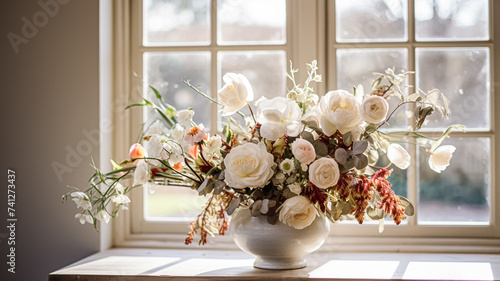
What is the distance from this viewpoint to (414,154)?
1994 mm

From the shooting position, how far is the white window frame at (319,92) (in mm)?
1956

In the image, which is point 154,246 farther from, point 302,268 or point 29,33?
point 29,33

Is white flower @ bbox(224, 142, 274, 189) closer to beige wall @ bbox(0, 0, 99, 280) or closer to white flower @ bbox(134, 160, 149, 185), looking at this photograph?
white flower @ bbox(134, 160, 149, 185)

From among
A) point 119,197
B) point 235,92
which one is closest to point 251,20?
point 235,92

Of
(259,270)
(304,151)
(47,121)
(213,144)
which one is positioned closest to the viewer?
(304,151)

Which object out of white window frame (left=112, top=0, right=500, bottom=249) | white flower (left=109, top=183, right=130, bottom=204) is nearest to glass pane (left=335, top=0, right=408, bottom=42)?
white window frame (left=112, top=0, right=500, bottom=249)

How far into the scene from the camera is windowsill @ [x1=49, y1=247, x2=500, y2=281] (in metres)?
1.57

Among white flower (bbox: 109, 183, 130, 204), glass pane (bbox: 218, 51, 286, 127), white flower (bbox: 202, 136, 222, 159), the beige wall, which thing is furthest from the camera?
glass pane (bbox: 218, 51, 286, 127)

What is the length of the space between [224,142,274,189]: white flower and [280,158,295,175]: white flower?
1.7 inches

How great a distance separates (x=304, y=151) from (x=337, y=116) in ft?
0.39

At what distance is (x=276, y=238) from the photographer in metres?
1.55

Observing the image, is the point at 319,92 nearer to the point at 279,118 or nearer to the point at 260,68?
the point at 260,68

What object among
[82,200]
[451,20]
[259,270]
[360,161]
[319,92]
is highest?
[451,20]

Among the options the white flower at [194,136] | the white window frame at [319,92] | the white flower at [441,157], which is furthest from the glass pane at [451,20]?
the white flower at [194,136]
